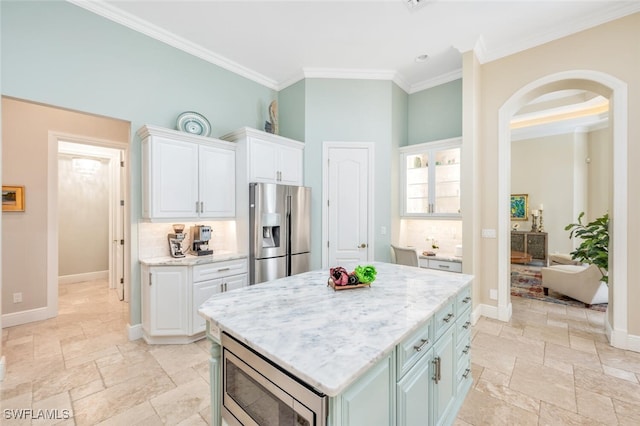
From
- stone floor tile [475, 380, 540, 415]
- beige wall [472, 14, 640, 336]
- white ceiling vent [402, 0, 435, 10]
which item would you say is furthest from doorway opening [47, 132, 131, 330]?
beige wall [472, 14, 640, 336]

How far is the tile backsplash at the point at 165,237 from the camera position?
3.23 metres

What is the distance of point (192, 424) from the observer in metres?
1.90

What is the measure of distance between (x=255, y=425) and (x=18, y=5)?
3948mm

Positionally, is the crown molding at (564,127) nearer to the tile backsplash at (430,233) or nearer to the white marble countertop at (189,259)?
the tile backsplash at (430,233)

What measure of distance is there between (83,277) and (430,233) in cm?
695

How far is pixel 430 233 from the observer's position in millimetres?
4551

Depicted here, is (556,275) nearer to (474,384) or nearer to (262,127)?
(474,384)

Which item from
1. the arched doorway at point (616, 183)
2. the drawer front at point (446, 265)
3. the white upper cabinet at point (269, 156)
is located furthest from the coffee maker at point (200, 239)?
the arched doorway at point (616, 183)

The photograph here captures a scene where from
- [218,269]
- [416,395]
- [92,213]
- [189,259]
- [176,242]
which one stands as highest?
[92,213]

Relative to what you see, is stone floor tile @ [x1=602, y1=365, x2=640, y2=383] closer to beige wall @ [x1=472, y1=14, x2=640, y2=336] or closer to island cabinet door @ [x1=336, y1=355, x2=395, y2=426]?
beige wall @ [x1=472, y1=14, x2=640, y2=336]

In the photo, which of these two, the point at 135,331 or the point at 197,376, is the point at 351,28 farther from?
the point at 135,331

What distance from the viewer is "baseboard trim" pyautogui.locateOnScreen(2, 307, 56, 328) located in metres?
3.46

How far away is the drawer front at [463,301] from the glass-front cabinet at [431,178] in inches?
83.3

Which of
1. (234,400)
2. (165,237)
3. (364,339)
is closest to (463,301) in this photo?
(364,339)
